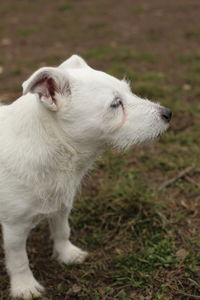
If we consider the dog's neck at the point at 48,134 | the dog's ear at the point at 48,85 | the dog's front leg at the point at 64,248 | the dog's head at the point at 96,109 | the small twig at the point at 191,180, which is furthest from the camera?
the small twig at the point at 191,180

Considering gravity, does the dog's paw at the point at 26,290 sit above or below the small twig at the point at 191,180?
above

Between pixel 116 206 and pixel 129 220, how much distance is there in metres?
0.19

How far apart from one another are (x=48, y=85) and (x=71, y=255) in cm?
165

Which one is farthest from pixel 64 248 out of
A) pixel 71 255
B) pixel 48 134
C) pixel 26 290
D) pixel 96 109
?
pixel 96 109

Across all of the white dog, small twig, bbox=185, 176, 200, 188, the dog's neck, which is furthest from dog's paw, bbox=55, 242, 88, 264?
small twig, bbox=185, 176, 200, 188

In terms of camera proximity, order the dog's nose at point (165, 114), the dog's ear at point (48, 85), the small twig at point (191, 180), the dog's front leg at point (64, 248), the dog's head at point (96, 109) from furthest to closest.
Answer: the small twig at point (191, 180)
the dog's front leg at point (64, 248)
the dog's nose at point (165, 114)
the dog's head at point (96, 109)
the dog's ear at point (48, 85)

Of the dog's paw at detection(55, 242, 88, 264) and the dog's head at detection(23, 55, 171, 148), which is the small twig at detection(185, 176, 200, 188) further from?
the dog's head at detection(23, 55, 171, 148)

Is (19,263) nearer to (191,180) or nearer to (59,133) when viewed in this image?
(59,133)

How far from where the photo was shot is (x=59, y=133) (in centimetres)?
277

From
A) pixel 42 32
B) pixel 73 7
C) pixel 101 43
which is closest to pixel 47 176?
pixel 101 43

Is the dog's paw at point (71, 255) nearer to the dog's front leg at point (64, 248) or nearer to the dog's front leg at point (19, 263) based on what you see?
the dog's front leg at point (64, 248)

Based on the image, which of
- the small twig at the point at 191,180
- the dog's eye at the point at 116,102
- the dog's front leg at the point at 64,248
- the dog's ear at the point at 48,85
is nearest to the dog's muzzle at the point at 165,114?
the dog's eye at the point at 116,102

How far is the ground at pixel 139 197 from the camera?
328 centimetres

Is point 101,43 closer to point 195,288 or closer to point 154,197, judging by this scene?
point 154,197
